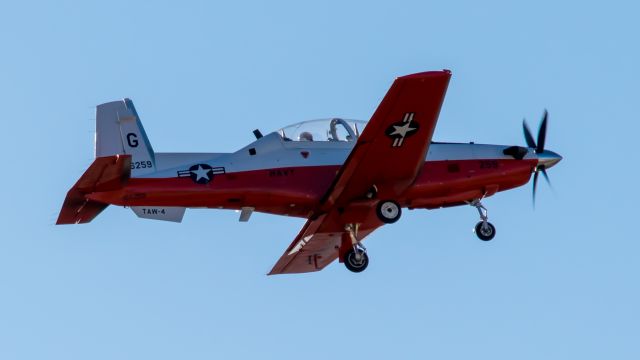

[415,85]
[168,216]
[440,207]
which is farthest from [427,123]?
[168,216]

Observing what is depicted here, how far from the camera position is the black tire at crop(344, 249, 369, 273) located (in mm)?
25172

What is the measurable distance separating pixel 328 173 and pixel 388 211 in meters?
1.27

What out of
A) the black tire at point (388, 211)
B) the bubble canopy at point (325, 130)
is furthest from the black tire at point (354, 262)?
the bubble canopy at point (325, 130)

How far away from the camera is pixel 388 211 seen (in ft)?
80.4

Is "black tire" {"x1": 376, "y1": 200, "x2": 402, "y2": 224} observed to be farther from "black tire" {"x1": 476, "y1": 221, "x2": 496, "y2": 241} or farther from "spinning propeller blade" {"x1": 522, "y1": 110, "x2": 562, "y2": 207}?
"spinning propeller blade" {"x1": 522, "y1": 110, "x2": 562, "y2": 207}

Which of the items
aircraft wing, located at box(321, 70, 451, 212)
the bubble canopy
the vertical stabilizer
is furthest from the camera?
the bubble canopy

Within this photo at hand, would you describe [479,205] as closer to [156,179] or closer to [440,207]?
[440,207]

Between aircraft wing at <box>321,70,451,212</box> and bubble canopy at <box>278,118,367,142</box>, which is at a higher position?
bubble canopy at <box>278,118,367,142</box>

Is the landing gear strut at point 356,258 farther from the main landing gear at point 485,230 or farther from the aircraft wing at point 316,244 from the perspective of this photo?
the main landing gear at point 485,230

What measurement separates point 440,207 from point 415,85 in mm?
3619

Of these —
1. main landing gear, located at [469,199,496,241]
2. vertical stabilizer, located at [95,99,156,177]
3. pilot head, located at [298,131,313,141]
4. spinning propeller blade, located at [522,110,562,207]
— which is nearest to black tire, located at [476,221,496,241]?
main landing gear, located at [469,199,496,241]

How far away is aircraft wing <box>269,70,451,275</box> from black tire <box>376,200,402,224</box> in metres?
0.22

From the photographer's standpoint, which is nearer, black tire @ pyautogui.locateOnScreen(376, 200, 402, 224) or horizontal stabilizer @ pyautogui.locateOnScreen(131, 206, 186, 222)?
horizontal stabilizer @ pyautogui.locateOnScreen(131, 206, 186, 222)

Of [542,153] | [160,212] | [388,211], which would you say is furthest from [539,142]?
[160,212]
